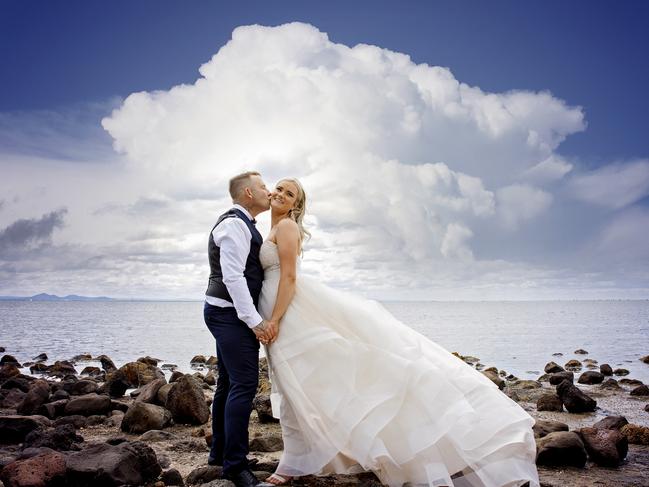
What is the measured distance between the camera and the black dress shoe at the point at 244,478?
220 inches

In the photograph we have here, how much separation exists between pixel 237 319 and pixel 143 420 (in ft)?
15.8

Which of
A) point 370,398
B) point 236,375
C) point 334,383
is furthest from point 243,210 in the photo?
point 370,398

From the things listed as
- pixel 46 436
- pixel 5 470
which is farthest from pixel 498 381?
pixel 5 470

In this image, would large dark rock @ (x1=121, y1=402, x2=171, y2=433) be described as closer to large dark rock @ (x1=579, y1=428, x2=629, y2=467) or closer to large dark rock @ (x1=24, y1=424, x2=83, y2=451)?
large dark rock @ (x1=24, y1=424, x2=83, y2=451)

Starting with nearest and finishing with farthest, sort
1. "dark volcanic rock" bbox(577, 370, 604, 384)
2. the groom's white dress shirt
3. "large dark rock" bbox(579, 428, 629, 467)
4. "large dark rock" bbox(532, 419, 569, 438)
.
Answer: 1. the groom's white dress shirt
2. "large dark rock" bbox(579, 428, 629, 467)
3. "large dark rock" bbox(532, 419, 569, 438)
4. "dark volcanic rock" bbox(577, 370, 604, 384)

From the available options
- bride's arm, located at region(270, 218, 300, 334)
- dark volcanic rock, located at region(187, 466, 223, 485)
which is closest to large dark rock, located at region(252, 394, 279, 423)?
dark volcanic rock, located at region(187, 466, 223, 485)

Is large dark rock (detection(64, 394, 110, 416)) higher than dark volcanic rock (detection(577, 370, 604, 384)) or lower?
higher

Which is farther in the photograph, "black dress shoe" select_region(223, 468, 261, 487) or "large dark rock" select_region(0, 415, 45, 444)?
"large dark rock" select_region(0, 415, 45, 444)

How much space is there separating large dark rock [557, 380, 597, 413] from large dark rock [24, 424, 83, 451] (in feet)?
33.9

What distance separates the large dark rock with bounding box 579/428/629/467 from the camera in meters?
7.07

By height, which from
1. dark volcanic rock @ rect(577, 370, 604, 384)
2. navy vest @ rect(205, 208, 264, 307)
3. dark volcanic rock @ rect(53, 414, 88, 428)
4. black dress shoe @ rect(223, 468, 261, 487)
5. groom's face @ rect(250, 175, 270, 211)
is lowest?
dark volcanic rock @ rect(577, 370, 604, 384)

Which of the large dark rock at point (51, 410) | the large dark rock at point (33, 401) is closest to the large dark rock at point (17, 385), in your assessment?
the large dark rock at point (33, 401)

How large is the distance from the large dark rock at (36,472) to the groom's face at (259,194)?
11.4 feet

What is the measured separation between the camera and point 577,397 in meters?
12.4
